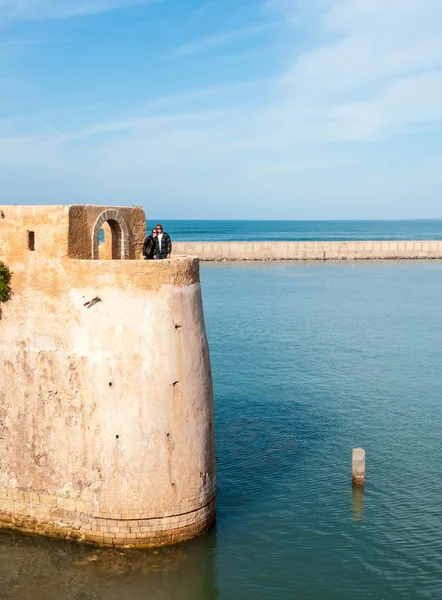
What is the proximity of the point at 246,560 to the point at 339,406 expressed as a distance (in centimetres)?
1258

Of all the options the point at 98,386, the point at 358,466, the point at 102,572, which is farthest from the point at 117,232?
the point at 358,466

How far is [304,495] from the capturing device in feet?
66.1

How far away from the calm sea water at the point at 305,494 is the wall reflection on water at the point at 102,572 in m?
0.03

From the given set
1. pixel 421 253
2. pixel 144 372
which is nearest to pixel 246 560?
pixel 144 372

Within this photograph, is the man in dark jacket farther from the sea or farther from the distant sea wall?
the distant sea wall

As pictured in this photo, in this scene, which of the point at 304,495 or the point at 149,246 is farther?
the point at 304,495

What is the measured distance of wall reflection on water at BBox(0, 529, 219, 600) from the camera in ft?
50.4

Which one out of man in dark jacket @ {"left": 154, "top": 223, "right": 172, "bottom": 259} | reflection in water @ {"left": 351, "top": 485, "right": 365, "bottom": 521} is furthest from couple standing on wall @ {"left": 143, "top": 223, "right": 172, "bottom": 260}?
reflection in water @ {"left": 351, "top": 485, "right": 365, "bottom": 521}

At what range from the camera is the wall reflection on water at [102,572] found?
50.4 feet

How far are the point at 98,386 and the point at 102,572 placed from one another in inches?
162

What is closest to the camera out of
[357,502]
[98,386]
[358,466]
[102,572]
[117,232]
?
[102,572]

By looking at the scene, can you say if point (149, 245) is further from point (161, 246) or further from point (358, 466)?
point (358, 466)

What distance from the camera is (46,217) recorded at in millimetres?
16000

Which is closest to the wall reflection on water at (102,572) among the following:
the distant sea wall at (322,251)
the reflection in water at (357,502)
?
the reflection in water at (357,502)
